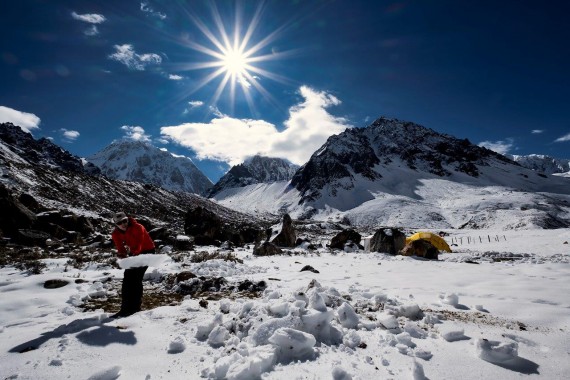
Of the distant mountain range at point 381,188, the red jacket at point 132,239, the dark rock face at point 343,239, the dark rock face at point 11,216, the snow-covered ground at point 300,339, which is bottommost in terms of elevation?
the snow-covered ground at point 300,339

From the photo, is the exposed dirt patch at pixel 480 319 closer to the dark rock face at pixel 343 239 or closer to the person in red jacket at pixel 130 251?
the person in red jacket at pixel 130 251

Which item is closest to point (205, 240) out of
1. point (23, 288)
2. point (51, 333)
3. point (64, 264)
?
point (64, 264)

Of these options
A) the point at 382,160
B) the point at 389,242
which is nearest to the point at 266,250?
the point at 389,242

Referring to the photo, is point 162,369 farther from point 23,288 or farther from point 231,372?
point 23,288

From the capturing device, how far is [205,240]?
78.8ft

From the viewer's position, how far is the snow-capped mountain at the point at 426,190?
92.4 m

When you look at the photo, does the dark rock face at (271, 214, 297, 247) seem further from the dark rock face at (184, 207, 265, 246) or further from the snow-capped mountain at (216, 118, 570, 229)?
the snow-capped mountain at (216, 118, 570, 229)

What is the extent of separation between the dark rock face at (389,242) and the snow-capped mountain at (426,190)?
68.8m

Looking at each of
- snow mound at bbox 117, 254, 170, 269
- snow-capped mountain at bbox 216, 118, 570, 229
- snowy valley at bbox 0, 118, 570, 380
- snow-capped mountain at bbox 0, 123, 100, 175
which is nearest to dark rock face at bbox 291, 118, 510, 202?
snow-capped mountain at bbox 216, 118, 570, 229

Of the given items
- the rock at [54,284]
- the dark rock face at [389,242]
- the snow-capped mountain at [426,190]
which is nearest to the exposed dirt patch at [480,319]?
the rock at [54,284]

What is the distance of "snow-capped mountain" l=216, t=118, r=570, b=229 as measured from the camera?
92.4 meters

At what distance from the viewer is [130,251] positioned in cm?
601

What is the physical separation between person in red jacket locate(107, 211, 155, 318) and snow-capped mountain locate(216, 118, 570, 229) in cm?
8734

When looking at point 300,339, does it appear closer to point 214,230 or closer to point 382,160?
point 214,230
